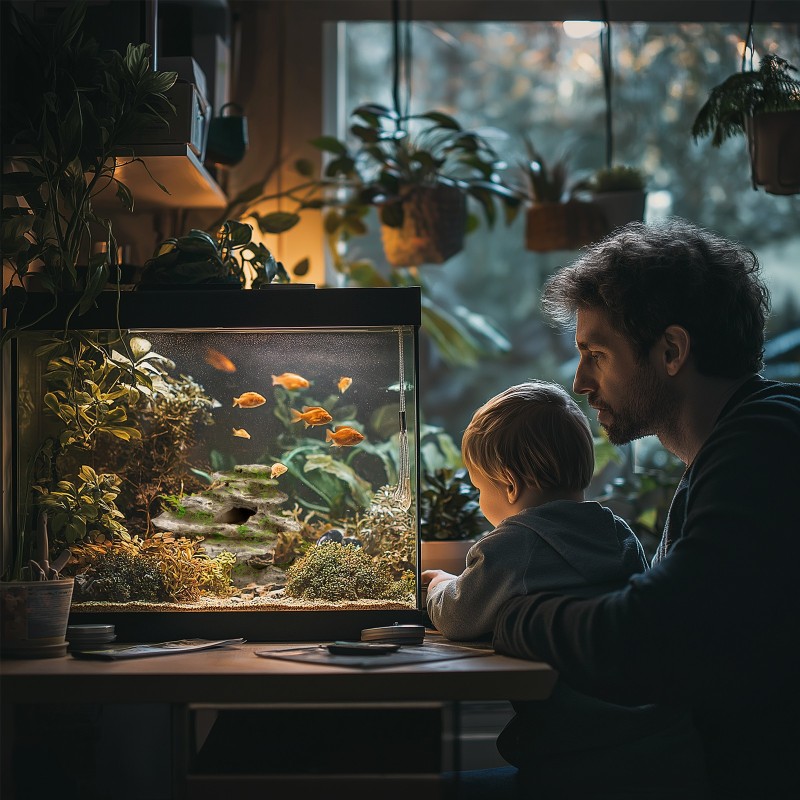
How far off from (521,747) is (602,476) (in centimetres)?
173

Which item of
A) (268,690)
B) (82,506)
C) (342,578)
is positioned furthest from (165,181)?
(268,690)

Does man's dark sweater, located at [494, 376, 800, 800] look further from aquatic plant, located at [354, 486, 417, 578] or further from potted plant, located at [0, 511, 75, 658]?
potted plant, located at [0, 511, 75, 658]

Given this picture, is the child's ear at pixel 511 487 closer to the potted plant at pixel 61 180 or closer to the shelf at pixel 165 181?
the potted plant at pixel 61 180

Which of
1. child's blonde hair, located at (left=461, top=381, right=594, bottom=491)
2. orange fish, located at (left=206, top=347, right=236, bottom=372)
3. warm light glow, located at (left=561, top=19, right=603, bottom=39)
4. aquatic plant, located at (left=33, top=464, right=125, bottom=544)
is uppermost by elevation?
warm light glow, located at (left=561, top=19, right=603, bottom=39)

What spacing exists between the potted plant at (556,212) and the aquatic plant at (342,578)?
54.8 inches

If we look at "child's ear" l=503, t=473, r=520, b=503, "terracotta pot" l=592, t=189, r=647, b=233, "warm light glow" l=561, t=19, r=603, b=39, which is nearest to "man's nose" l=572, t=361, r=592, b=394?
"child's ear" l=503, t=473, r=520, b=503

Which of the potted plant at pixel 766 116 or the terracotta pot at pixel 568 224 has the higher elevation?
the potted plant at pixel 766 116

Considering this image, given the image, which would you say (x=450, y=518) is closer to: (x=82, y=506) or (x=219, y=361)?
(x=219, y=361)

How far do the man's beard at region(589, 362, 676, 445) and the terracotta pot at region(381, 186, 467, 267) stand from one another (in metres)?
1.11

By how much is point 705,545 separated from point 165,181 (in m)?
1.51

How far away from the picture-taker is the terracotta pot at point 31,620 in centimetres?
148

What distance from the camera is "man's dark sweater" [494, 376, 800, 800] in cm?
131

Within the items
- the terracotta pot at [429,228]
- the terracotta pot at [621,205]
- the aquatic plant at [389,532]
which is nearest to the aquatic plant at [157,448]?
the aquatic plant at [389,532]

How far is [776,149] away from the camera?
7.50 ft
